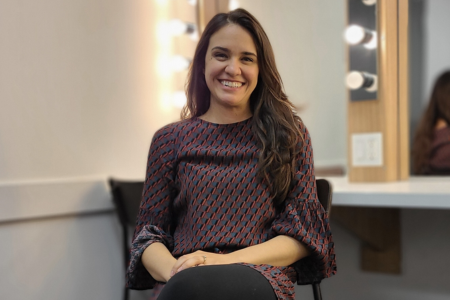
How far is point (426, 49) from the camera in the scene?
63.7 inches

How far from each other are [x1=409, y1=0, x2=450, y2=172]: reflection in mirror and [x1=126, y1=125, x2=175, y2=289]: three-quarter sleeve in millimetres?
990

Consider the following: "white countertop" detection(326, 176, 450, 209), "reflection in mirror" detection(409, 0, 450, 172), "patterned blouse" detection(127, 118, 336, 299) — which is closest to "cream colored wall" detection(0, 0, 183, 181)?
"patterned blouse" detection(127, 118, 336, 299)

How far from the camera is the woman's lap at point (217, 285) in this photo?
0.70 m

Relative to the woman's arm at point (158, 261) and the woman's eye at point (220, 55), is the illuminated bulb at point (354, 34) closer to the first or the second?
the woman's eye at point (220, 55)

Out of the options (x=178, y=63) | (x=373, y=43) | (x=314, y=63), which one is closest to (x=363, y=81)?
(x=373, y=43)

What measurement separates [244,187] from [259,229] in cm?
9

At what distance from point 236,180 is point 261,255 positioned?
16 cm

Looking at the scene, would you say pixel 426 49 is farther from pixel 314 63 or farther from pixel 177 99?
pixel 177 99

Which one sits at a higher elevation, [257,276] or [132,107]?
[132,107]

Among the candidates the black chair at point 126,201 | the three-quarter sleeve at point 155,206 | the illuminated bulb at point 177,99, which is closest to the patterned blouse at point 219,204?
the three-quarter sleeve at point 155,206

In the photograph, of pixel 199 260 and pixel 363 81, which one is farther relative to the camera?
pixel 363 81

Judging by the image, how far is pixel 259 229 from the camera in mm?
929

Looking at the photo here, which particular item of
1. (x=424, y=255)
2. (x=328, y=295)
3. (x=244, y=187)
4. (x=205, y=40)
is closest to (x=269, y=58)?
(x=205, y=40)

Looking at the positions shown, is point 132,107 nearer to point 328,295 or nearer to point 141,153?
point 141,153
